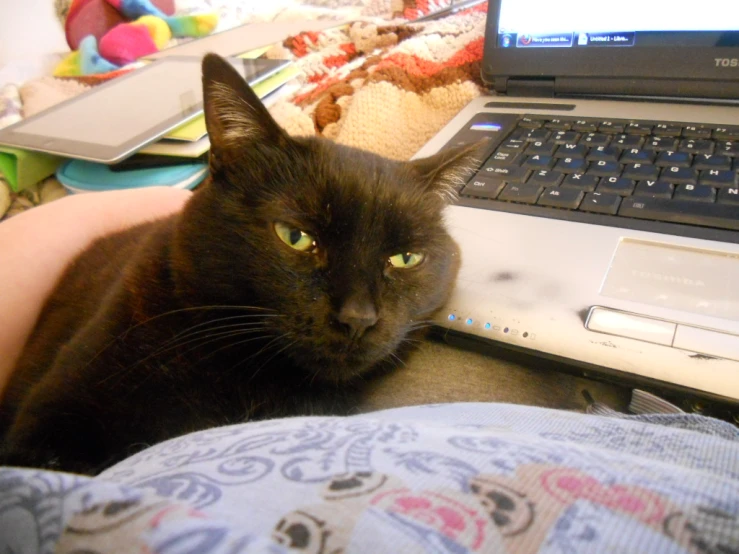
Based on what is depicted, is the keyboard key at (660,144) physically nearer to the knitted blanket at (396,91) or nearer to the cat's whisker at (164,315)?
the knitted blanket at (396,91)

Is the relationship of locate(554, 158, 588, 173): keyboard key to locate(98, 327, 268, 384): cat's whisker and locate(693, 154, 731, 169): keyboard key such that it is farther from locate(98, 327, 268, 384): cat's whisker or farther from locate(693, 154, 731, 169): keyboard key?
locate(98, 327, 268, 384): cat's whisker

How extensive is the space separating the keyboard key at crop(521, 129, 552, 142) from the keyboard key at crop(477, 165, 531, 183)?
93mm

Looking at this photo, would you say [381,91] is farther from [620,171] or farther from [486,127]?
[620,171]

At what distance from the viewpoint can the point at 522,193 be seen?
24.1 inches

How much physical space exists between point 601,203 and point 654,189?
7cm

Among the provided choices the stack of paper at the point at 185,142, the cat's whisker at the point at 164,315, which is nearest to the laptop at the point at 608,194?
the cat's whisker at the point at 164,315

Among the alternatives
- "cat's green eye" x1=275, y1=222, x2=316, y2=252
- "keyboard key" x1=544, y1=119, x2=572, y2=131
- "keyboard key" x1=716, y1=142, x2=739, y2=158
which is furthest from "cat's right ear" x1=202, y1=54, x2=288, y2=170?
"keyboard key" x1=716, y1=142, x2=739, y2=158

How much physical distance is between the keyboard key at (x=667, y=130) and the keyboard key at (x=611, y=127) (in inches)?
1.7

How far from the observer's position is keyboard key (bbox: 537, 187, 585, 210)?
0.59 meters

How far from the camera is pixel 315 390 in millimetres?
514

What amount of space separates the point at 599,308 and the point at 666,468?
261 millimetres

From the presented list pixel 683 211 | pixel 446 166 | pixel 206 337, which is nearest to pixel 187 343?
pixel 206 337

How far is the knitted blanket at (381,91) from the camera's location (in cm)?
89

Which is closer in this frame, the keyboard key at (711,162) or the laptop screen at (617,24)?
the keyboard key at (711,162)
